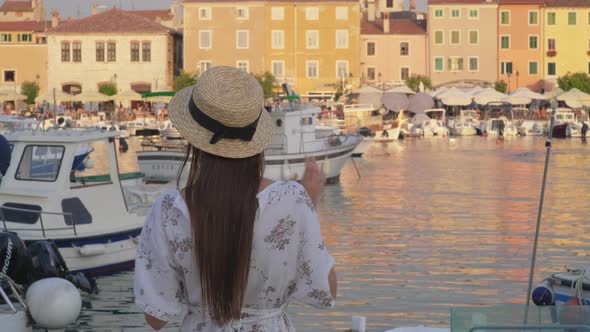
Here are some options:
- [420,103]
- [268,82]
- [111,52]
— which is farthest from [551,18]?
[111,52]

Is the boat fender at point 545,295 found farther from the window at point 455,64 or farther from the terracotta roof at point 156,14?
the terracotta roof at point 156,14

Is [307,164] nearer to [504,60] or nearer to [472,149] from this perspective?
[472,149]

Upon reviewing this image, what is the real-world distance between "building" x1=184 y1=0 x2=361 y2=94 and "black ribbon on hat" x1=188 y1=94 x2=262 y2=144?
2858 inches

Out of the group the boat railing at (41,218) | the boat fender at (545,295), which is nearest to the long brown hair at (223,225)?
the boat fender at (545,295)

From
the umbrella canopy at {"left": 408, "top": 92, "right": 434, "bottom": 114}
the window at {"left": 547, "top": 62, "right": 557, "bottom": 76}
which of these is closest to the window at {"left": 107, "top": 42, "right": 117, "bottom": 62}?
the umbrella canopy at {"left": 408, "top": 92, "right": 434, "bottom": 114}

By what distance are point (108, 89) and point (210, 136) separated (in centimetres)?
7167

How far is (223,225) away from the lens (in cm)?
338

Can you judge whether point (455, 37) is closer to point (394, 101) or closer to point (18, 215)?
point (394, 101)

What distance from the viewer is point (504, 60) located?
3167 inches

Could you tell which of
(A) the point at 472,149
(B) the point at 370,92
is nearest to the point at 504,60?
(B) the point at 370,92

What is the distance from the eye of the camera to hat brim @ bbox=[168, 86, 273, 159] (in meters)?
3.42

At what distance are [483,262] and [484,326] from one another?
427 inches

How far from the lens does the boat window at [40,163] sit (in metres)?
13.7

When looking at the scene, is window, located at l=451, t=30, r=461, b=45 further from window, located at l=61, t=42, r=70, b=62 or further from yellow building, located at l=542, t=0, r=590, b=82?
window, located at l=61, t=42, r=70, b=62
